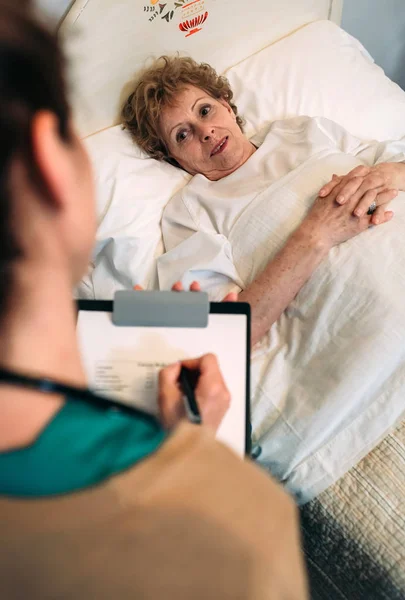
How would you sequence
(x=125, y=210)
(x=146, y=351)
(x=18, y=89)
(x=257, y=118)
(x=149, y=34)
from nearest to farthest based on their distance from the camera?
(x=18, y=89)
(x=146, y=351)
(x=125, y=210)
(x=149, y=34)
(x=257, y=118)

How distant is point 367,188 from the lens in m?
1.11

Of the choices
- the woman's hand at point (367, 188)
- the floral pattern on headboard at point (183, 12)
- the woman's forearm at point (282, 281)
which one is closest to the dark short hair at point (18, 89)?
the woman's forearm at point (282, 281)

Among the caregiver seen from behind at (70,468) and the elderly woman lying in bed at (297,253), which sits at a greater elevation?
the caregiver seen from behind at (70,468)

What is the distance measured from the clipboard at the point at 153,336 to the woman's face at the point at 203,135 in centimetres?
63

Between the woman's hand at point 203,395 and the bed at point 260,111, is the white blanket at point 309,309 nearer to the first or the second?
the bed at point 260,111

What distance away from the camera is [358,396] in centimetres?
94

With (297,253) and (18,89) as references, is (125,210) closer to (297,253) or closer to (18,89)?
(297,253)

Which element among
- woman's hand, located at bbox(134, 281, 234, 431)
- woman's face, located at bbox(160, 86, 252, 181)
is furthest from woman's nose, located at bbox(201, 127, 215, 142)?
woman's hand, located at bbox(134, 281, 234, 431)

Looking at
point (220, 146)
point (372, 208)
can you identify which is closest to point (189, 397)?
point (372, 208)

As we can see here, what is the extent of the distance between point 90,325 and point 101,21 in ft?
2.70

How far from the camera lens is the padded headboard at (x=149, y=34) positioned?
1.22 metres

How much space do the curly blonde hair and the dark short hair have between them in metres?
0.93

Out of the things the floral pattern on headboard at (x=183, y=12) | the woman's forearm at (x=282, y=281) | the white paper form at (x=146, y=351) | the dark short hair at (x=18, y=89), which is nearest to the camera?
the dark short hair at (x=18, y=89)

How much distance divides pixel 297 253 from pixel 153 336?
0.41m
